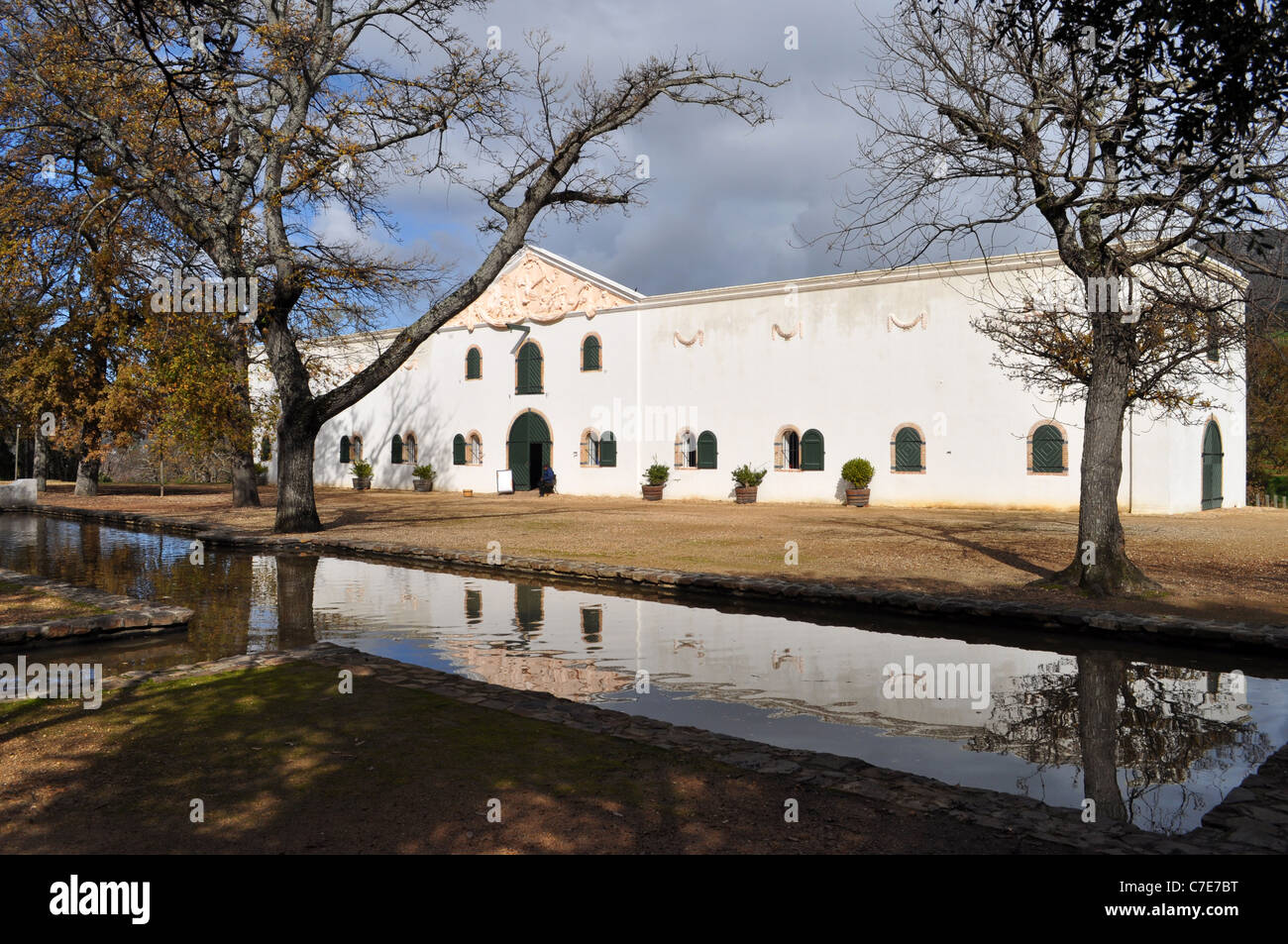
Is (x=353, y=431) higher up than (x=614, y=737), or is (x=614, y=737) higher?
(x=353, y=431)

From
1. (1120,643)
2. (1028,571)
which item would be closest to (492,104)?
(1028,571)

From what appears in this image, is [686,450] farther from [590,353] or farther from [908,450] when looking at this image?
[908,450]

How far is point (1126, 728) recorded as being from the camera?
5816 millimetres

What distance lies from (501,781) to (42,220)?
21237mm

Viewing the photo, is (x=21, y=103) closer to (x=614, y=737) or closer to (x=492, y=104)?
(x=492, y=104)

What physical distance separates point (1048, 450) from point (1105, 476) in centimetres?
1301

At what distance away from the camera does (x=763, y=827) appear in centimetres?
377

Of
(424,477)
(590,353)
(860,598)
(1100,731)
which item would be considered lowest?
(1100,731)

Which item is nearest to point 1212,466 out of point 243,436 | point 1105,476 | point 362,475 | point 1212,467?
point 1212,467

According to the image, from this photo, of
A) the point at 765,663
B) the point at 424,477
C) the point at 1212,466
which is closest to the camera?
the point at 765,663

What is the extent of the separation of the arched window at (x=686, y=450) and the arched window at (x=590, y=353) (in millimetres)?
4125

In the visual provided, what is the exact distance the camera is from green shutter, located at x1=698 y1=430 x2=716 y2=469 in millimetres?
28109

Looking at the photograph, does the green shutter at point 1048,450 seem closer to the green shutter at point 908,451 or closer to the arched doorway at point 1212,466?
the green shutter at point 908,451

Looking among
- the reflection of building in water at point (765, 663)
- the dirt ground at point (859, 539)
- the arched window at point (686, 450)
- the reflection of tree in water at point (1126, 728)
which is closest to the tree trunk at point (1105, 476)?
the dirt ground at point (859, 539)
